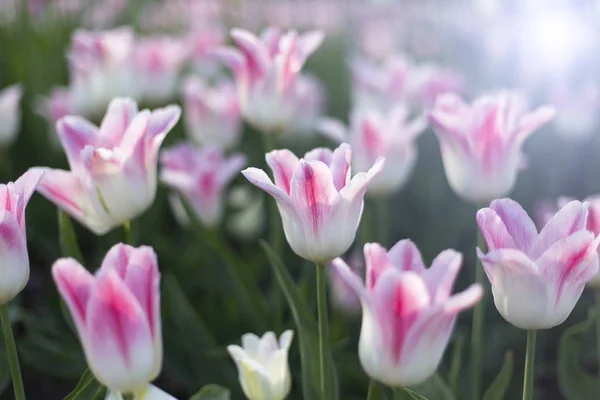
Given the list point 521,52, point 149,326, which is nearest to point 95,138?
point 149,326

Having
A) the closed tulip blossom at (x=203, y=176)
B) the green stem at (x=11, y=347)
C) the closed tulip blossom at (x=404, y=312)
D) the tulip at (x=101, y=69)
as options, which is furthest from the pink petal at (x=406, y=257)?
the tulip at (x=101, y=69)

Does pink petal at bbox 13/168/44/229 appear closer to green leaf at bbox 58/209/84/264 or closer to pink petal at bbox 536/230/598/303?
green leaf at bbox 58/209/84/264

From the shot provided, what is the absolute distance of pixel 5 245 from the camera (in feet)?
2.82

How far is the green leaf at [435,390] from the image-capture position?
111cm

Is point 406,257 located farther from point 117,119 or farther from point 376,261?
point 117,119

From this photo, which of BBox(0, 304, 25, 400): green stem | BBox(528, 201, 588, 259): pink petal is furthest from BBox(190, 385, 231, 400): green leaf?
BBox(528, 201, 588, 259): pink petal

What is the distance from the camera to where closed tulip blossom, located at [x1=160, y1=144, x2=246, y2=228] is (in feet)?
5.22

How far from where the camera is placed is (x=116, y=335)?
743 mm

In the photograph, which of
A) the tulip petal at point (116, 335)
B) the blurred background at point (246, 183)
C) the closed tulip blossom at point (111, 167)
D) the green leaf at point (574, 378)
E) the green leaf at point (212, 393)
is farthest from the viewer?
the blurred background at point (246, 183)

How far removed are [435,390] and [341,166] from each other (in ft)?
1.37

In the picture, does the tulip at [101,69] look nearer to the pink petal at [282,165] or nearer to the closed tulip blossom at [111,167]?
the closed tulip blossom at [111,167]

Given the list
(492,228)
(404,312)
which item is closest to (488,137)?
(492,228)

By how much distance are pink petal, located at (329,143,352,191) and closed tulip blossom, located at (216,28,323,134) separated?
0.52 meters

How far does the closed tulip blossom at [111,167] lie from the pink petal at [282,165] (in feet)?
0.72
